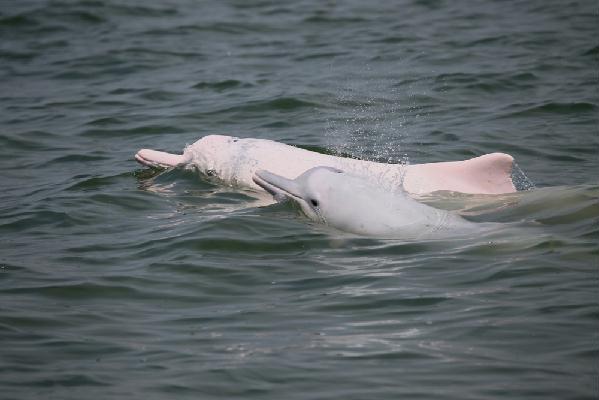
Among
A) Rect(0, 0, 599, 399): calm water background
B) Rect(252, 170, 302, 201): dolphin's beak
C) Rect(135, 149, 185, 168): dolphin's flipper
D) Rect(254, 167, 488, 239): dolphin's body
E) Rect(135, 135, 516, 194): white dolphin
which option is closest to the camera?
Rect(0, 0, 599, 399): calm water background

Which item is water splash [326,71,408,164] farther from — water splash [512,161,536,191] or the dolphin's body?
the dolphin's body

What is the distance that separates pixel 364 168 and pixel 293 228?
1.34 m

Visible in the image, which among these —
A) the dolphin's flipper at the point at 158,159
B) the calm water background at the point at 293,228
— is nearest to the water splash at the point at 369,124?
the calm water background at the point at 293,228

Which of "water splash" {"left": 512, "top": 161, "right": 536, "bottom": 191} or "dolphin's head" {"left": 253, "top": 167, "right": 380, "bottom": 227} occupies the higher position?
"dolphin's head" {"left": 253, "top": 167, "right": 380, "bottom": 227}

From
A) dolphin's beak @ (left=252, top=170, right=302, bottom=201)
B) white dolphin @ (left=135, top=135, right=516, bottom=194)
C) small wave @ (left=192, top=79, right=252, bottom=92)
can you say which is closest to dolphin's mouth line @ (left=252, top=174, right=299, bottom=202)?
dolphin's beak @ (left=252, top=170, right=302, bottom=201)

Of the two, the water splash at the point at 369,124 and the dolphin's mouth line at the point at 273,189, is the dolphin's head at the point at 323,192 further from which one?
the water splash at the point at 369,124

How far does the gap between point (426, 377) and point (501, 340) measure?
0.79 m

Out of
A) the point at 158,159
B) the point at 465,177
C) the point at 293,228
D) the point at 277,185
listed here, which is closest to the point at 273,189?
the point at 277,185

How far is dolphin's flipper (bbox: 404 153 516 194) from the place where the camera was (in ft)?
35.4

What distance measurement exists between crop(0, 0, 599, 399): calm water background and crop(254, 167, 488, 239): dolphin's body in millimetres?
248

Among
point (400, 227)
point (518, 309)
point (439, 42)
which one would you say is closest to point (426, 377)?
point (518, 309)

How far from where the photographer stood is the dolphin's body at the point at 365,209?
9.60 meters

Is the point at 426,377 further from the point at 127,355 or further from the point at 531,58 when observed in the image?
the point at 531,58

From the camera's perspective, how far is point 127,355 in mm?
7305
